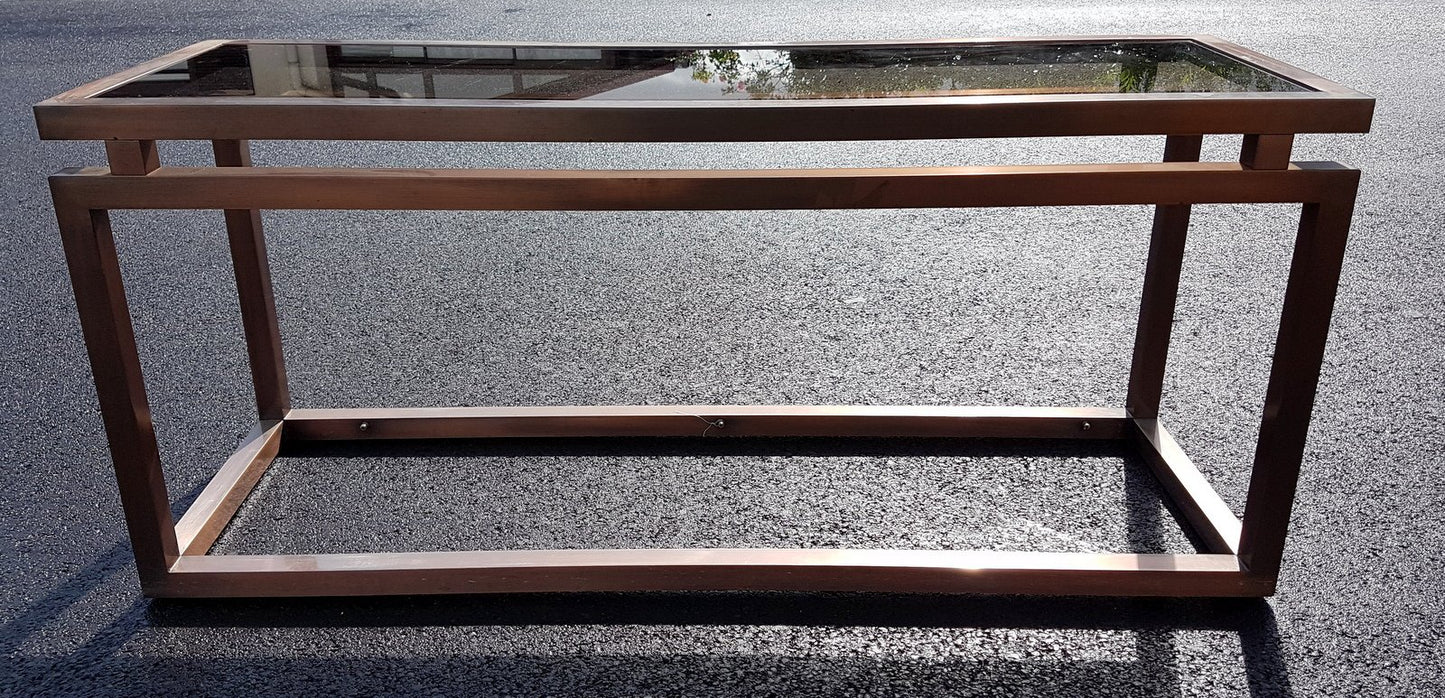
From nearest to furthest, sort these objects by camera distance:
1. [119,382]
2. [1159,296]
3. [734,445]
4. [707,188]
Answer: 1. [707,188]
2. [119,382]
3. [1159,296]
4. [734,445]

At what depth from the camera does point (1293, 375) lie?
1.25m

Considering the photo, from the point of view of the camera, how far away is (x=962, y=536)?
151cm

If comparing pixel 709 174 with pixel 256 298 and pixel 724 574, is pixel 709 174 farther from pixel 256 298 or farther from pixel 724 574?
pixel 256 298

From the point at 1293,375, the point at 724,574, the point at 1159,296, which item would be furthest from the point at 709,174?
the point at 1159,296

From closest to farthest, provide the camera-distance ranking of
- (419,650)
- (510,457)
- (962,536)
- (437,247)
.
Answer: (419,650) < (962,536) < (510,457) < (437,247)

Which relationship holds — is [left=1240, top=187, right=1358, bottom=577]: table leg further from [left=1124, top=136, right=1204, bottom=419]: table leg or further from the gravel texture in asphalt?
[left=1124, top=136, right=1204, bottom=419]: table leg

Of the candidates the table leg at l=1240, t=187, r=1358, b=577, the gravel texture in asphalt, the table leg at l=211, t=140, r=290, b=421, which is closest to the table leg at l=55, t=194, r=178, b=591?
the gravel texture in asphalt

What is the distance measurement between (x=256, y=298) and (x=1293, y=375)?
4.43 ft

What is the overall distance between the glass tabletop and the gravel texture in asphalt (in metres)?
0.59

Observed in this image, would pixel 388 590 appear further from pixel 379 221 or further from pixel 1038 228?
pixel 1038 228

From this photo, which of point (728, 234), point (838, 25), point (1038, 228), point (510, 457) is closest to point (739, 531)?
point (510, 457)

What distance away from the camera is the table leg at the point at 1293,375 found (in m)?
1.19

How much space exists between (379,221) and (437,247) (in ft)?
0.92

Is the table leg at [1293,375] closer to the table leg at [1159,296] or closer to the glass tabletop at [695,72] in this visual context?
the glass tabletop at [695,72]
